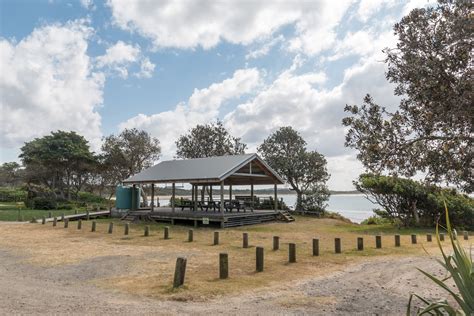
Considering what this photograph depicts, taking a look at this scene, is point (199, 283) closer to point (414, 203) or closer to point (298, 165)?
point (414, 203)

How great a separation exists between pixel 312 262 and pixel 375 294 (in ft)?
11.3

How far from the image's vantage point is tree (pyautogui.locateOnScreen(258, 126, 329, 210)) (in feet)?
108

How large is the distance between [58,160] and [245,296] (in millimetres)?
34923

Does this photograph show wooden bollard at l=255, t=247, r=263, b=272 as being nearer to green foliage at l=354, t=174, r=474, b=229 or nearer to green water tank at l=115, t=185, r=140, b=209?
green foliage at l=354, t=174, r=474, b=229

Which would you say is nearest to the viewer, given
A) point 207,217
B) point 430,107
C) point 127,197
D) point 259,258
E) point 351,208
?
point 430,107

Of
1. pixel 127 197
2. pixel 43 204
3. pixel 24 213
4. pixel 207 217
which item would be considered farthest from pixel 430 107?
pixel 43 204

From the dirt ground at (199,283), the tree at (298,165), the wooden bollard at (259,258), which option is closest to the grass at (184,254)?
the dirt ground at (199,283)

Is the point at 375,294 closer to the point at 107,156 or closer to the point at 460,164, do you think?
the point at 460,164

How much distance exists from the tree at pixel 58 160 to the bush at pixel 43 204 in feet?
12.1

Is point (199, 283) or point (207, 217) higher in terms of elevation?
point (207, 217)

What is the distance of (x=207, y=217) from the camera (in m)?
21.3

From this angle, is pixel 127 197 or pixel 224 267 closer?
pixel 224 267

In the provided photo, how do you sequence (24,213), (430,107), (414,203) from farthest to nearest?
→ (24,213), (414,203), (430,107)

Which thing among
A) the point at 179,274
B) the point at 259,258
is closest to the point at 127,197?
the point at 259,258
